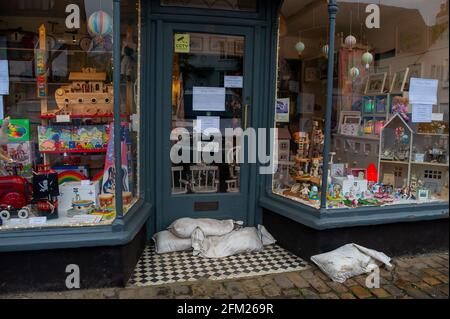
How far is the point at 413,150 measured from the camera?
13.9ft

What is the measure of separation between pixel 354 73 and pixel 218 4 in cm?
185

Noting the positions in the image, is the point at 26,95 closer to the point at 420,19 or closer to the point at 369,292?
the point at 369,292

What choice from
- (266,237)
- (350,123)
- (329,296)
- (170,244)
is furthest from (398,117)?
(170,244)

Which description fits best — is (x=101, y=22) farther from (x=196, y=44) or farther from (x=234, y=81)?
(x=234, y=81)

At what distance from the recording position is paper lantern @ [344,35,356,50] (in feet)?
13.8

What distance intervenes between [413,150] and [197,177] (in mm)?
2498

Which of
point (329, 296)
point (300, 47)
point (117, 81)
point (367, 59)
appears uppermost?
point (300, 47)

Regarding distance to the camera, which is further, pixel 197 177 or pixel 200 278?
pixel 197 177

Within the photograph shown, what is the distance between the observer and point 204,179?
416cm

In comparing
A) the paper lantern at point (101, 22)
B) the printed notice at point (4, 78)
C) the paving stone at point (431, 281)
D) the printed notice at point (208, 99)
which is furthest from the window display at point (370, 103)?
the printed notice at point (4, 78)
